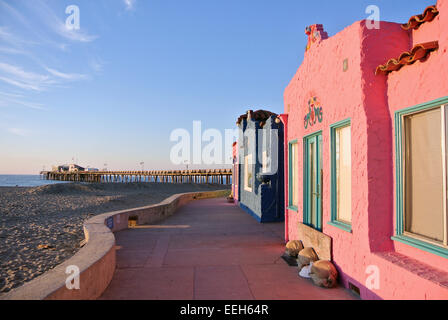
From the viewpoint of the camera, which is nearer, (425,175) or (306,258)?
(425,175)

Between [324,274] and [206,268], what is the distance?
1729 mm

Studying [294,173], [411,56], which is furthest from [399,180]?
[294,173]

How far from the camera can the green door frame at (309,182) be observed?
4844 millimetres

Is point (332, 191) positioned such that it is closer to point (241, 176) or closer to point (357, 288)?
point (357, 288)

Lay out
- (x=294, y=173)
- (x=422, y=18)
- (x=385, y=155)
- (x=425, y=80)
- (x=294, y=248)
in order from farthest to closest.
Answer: (x=294, y=173), (x=294, y=248), (x=385, y=155), (x=422, y=18), (x=425, y=80)

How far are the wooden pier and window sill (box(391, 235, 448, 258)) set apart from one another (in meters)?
36.6

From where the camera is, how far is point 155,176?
54.0 meters

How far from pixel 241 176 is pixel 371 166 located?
1081 centimetres

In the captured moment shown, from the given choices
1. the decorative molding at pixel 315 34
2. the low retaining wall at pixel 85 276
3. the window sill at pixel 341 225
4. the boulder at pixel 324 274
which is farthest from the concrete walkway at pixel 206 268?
the decorative molding at pixel 315 34

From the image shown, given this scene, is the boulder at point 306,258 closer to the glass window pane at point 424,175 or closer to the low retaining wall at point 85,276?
the glass window pane at point 424,175

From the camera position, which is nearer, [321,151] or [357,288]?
[357,288]

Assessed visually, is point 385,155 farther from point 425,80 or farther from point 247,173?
point 247,173

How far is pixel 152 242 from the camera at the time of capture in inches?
257
